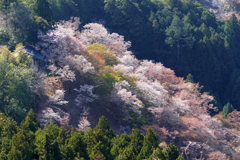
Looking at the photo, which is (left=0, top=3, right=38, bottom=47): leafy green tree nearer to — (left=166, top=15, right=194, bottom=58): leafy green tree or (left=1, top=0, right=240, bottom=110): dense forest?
(left=1, top=0, right=240, bottom=110): dense forest

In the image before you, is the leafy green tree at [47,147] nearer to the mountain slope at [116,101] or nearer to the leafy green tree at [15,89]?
the leafy green tree at [15,89]

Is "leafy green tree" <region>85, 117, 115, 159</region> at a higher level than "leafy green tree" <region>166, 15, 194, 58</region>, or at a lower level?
lower

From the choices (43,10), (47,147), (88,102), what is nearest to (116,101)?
(88,102)

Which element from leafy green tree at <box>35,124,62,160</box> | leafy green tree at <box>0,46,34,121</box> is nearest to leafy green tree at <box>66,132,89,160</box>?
leafy green tree at <box>35,124,62,160</box>

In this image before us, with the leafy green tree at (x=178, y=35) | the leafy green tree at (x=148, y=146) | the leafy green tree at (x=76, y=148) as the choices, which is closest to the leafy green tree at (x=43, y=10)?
the leafy green tree at (x=76, y=148)

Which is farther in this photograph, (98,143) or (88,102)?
(88,102)

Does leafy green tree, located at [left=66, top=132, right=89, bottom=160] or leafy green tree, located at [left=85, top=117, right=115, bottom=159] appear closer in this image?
leafy green tree, located at [left=66, top=132, right=89, bottom=160]

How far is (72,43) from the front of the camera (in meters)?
35.1

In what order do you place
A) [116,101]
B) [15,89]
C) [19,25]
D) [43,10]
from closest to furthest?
1. [15,89]
2. [116,101]
3. [19,25]
4. [43,10]

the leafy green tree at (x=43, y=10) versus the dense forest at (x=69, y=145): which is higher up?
the leafy green tree at (x=43, y=10)

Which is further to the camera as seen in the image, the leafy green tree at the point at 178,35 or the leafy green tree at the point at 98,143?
the leafy green tree at the point at 178,35

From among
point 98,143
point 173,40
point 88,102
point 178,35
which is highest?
point 178,35

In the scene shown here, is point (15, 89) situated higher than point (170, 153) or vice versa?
point (15, 89)

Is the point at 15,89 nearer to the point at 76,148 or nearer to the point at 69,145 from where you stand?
the point at 69,145
